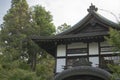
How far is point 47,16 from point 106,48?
768 inches

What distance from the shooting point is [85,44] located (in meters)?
21.2

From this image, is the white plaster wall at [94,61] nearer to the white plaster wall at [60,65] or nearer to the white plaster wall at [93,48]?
the white plaster wall at [93,48]

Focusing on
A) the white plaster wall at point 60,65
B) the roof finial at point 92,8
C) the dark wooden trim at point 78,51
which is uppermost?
the roof finial at point 92,8

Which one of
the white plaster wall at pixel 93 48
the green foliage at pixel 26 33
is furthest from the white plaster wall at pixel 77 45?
the green foliage at pixel 26 33

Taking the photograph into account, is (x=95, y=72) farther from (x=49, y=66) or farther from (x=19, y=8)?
(x=19, y=8)

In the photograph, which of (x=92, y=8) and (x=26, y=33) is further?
(x=26, y=33)

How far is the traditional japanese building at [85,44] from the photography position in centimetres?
2017

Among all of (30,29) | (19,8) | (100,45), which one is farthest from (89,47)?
(19,8)

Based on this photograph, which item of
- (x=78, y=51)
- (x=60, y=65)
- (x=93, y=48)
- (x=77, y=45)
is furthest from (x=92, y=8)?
(x=60, y=65)

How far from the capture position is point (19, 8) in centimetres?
3831

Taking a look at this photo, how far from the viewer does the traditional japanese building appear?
66.2 ft

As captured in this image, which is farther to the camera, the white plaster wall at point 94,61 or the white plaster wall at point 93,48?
the white plaster wall at point 93,48

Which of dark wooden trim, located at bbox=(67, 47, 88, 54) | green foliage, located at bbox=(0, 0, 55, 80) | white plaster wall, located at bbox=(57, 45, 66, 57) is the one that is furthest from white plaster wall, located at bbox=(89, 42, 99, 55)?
green foliage, located at bbox=(0, 0, 55, 80)

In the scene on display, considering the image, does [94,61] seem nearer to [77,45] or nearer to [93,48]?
[93,48]
